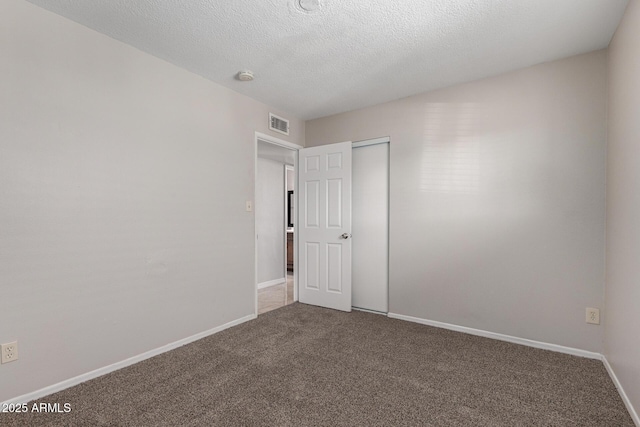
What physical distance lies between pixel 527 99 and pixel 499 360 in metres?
2.19

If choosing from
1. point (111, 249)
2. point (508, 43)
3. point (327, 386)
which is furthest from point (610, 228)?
point (111, 249)

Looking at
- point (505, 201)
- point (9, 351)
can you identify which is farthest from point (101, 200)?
point (505, 201)

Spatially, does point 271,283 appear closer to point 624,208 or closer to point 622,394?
point 622,394

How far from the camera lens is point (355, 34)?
7.61 feet

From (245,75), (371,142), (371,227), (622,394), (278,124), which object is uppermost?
(245,75)

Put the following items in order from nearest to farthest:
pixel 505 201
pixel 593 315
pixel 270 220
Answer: pixel 593 315
pixel 505 201
pixel 270 220

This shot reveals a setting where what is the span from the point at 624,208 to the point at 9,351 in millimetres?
3823

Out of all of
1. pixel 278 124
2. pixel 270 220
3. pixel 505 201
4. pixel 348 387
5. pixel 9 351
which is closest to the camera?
pixel 9 351

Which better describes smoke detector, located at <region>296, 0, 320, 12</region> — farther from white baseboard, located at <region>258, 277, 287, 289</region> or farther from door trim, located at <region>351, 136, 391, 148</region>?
white baseboard, located at <region>258, 277, 287, 289</region>

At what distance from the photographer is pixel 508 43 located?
95.3 inches

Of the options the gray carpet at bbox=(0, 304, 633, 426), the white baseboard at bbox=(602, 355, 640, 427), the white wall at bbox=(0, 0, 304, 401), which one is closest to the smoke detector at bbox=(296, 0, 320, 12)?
the white wall at bbox=(0, 0, 304, 401)

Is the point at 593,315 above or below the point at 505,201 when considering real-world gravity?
below

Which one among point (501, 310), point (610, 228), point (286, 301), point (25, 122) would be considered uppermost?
point (25, 122)

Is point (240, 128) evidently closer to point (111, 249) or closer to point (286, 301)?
point (111, 249)
